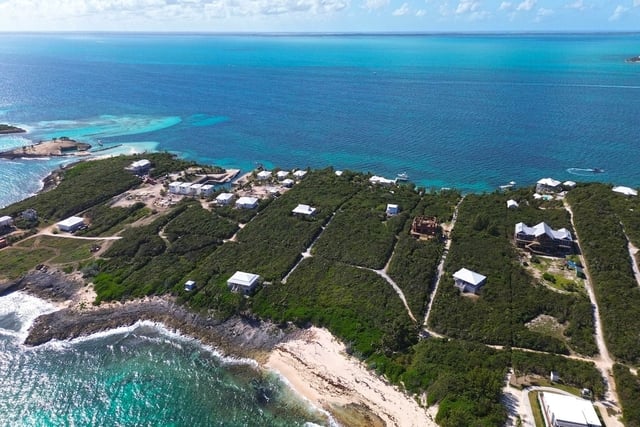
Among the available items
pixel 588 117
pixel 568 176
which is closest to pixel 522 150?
pixel 568 176

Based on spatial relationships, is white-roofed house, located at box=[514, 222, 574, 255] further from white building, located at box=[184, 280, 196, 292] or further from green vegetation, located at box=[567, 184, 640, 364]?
white building, located at box=[184, 280, 196, 292]

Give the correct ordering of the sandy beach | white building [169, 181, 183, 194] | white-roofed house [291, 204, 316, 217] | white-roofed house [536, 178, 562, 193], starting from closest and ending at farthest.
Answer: the sandy beach, white-roofed house [291, 204, 316, 217], white-roofed house [536, 178, 562, 193], white building [169, 181, 183, 194]

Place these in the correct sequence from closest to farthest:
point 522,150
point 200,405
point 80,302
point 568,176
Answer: point 200,405
point 80,302
point 568,176
point 522,150

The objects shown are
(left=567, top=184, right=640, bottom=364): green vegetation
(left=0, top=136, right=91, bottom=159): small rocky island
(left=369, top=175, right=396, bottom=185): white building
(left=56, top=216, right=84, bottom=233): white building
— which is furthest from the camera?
(left=0, top=136, right=91, bottom=159): small rocky island

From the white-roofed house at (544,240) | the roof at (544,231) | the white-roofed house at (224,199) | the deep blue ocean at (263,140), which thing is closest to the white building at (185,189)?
the white-roofed house at (224,199)

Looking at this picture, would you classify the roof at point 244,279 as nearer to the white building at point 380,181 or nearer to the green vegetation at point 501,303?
the green vegetation at point 501,303

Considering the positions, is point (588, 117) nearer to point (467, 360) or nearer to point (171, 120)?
point (467, 360)

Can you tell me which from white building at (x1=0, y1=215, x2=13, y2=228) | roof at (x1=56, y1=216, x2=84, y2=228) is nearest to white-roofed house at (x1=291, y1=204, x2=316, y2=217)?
roof at (x1=56, y1=216, x2=84, y2=228)
